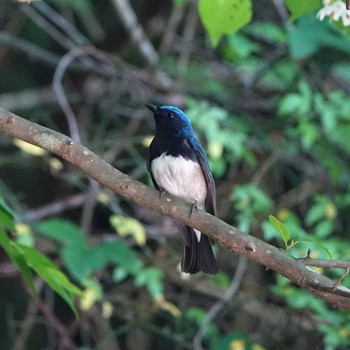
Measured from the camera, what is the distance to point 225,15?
2535 mm

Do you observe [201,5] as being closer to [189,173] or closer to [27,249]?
[27,249]

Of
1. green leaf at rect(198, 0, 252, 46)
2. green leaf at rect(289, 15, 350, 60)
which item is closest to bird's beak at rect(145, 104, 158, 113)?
green leaf at rect(289, 15, 350, 60)

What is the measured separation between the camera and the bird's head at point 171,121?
401cm

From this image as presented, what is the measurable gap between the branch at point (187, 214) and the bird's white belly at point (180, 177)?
126 cm

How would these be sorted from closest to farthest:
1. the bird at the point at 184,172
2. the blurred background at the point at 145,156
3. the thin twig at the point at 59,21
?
the bird at the point at 184,172
the blurred background at the point at 145,156
the thin twig at the point at 59,21

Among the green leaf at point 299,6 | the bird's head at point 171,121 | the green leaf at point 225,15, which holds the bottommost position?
the bird's head at point 171,121

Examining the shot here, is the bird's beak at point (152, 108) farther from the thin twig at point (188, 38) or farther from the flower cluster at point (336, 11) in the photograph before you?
the thin twig at point (188, 38)

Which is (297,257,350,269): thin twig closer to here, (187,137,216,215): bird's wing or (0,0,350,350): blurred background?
(187,137,216,215): bird's wing

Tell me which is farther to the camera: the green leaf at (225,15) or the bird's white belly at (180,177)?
the bird's white belly at (180,177)

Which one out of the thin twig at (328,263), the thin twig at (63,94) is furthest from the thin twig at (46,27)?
the thin twig at (328,263)

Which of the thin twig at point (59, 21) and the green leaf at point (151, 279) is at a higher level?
the thin twig at point (59, 21)

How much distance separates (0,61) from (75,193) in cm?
124

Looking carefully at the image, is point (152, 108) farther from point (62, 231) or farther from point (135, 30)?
point (135, 30)

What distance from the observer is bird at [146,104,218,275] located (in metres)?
3.79
